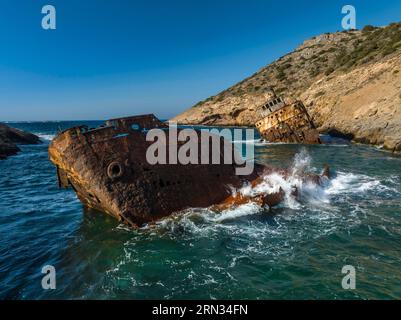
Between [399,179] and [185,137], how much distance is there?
40.1 feet

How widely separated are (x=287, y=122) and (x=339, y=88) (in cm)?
1493

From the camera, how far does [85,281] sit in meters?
7.52

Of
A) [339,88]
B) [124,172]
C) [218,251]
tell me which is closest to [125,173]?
[124,172]

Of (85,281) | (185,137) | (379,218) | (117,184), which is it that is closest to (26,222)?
(117,184)

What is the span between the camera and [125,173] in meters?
10.1

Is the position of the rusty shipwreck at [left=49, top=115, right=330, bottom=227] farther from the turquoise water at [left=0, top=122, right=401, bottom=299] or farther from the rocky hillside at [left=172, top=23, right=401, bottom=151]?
the rocky hillside at [left=172, top=23, right=401, bottom=151]

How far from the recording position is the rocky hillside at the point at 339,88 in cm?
3152

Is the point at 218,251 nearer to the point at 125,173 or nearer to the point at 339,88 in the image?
the point at 125,173

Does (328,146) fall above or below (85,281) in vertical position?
above

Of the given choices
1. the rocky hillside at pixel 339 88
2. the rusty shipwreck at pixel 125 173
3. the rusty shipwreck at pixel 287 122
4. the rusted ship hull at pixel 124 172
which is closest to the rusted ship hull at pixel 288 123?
the rusty shipwreck at pixel 287 122

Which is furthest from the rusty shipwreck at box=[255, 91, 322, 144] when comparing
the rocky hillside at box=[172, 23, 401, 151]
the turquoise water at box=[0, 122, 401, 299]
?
the turquoise water at box=[0, 122, 401, 299]

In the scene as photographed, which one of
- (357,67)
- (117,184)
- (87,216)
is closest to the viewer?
(117,184)

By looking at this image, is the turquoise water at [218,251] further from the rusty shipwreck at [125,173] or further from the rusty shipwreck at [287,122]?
the rusty shipwreck at [287,122]

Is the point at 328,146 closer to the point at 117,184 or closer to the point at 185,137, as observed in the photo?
the point at 185,137
